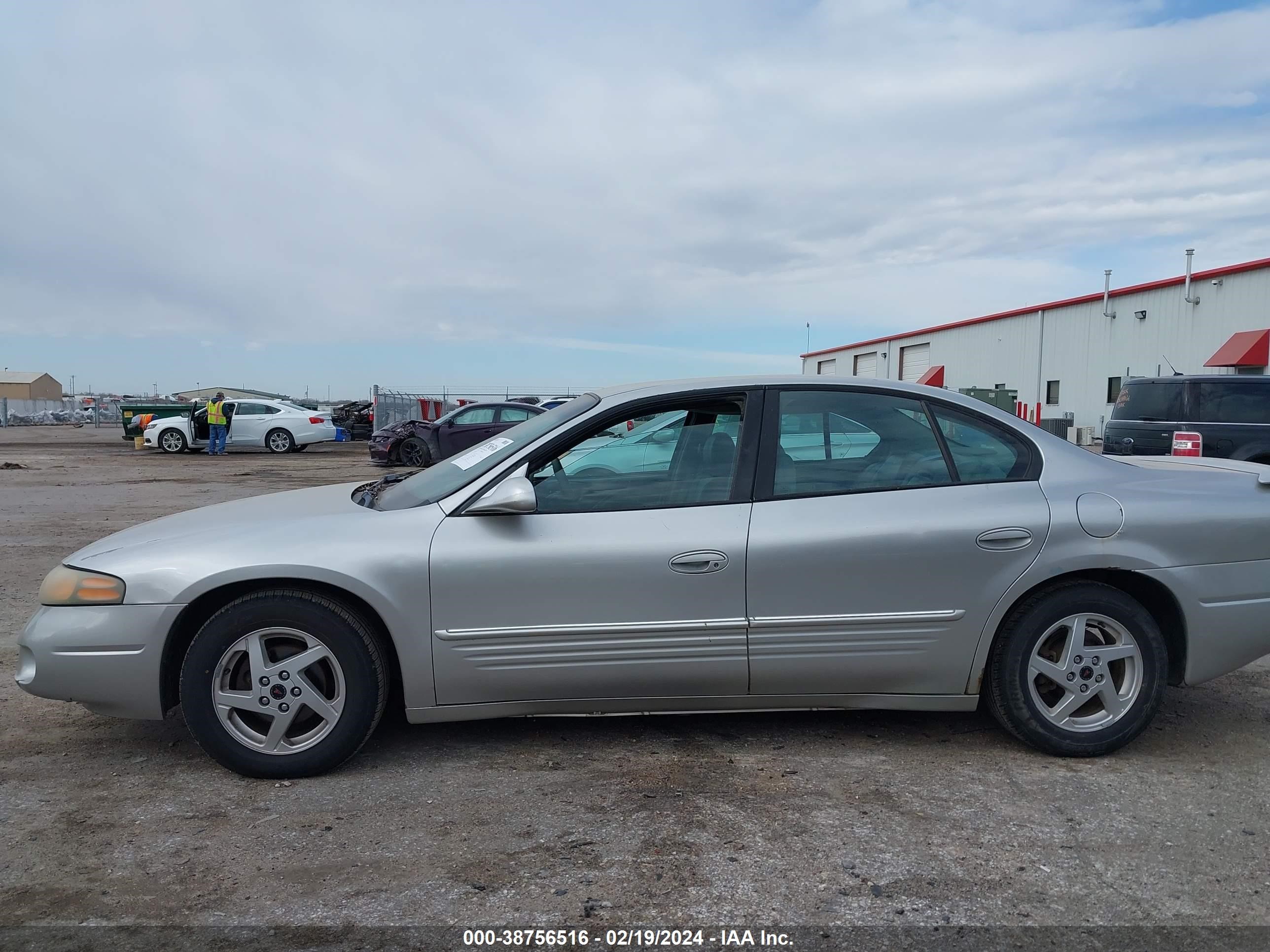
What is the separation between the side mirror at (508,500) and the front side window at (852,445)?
2.97 feet

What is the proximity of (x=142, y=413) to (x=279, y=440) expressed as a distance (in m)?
5.29

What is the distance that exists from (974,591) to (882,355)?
42.5 metres

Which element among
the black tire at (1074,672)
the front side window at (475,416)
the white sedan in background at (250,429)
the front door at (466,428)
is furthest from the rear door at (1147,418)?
the white sedan in background at (250,429)

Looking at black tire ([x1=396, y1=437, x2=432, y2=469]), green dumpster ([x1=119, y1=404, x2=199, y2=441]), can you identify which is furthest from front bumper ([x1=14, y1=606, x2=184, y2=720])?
green dumpster ([x1=119, y1=404, x2=199, y2=441])

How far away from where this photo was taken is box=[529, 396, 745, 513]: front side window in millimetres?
Result: 3529

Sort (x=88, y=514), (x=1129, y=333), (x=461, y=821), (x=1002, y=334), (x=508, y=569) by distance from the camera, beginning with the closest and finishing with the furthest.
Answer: (x=461, y=821) → (x=508, y=569) → (x=88, y=514) → (x=1129, y=333) → (x=1002, y=334)

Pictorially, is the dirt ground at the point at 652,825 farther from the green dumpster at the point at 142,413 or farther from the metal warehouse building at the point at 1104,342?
the green dumpster at the point at 142,413

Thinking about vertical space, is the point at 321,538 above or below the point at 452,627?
above

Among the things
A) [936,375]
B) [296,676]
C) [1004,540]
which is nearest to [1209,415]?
[1004,540]

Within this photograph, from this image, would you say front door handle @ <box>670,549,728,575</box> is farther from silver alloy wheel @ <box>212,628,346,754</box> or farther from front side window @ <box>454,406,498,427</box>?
front side window @ <box>454,406,498,427</box>

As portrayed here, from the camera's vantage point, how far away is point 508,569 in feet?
11.0

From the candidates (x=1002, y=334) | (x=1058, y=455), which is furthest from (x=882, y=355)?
(x=1058, y=455)

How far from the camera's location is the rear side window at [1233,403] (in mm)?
11492

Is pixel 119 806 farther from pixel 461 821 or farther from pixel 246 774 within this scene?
pixel 461 821
